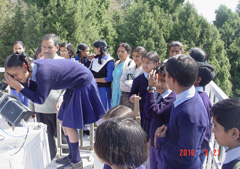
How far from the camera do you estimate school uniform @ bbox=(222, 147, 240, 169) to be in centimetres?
113

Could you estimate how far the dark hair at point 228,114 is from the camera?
4.05 feet

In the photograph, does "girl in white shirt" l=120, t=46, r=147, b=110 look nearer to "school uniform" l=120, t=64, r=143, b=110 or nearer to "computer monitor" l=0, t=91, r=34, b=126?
"school uniform" l=120, t=64, r=143, b=110

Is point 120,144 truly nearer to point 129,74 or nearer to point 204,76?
point 204,76

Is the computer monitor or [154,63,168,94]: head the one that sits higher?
[154,63,168,94]: head

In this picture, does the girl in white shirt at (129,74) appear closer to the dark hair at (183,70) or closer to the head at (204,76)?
the head at (204,76)

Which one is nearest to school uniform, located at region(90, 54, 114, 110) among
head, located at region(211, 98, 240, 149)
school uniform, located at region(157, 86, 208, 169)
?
school uniform, located at region(157, 86, 208, 169)

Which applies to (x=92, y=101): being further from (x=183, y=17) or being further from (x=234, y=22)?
(x=234, y=22)

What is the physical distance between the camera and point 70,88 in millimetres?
2318

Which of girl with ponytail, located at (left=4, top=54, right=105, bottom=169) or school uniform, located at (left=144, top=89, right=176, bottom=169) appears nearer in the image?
school uniform, located at (left=144, top=89, right=176, bottom=169)

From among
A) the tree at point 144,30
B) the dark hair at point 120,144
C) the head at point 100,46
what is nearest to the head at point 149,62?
the head at point 100,46

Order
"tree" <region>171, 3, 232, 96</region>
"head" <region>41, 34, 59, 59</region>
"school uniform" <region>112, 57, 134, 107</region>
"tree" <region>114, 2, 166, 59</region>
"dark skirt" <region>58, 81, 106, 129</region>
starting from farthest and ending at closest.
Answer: "tree" <region>171, 3, 232, 96</region> < "tree" <region>114, 2, 166, 59</region> < "school uniform" <region>112, 57, 134, 107</region> < "head" <region>41, 34, 59, 59</region> < "dark skirt" <region>58, 81, 106, 129</region>

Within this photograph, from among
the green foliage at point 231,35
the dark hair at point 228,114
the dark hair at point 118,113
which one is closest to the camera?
the dark hair at point 228,114

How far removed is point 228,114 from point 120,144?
65 cm

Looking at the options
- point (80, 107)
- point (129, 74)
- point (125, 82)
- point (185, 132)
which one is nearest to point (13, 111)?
point (80, 107)
